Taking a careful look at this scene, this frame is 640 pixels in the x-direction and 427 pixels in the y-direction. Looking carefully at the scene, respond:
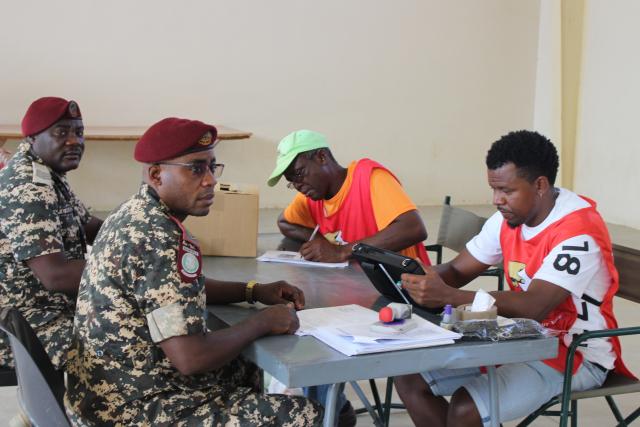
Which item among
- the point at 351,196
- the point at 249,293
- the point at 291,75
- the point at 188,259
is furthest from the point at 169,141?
the point at 291,75

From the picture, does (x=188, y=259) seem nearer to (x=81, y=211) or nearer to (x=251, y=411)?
(x=251, y=411)

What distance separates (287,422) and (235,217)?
1.33 meters

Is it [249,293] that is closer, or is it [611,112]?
[249,293]

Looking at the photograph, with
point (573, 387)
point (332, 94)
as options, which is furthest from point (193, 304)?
point (332, 94)

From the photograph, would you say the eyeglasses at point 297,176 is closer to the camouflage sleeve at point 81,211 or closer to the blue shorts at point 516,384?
the camouflage sleeve at point 81,211

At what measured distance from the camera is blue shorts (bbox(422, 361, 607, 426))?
2.27 meters

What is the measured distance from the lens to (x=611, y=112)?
845 centimetres

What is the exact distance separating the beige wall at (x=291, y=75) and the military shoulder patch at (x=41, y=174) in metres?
5.09

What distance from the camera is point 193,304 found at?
190 cm

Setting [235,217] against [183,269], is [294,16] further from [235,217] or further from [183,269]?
[183,269]

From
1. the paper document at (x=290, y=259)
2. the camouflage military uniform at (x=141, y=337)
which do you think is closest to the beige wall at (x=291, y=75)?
the paper document at (x=290, y=259)

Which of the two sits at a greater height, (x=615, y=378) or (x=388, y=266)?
(x=388, y=266)

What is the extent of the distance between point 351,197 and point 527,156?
1.04 m

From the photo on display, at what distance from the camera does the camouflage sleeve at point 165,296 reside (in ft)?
6.14
